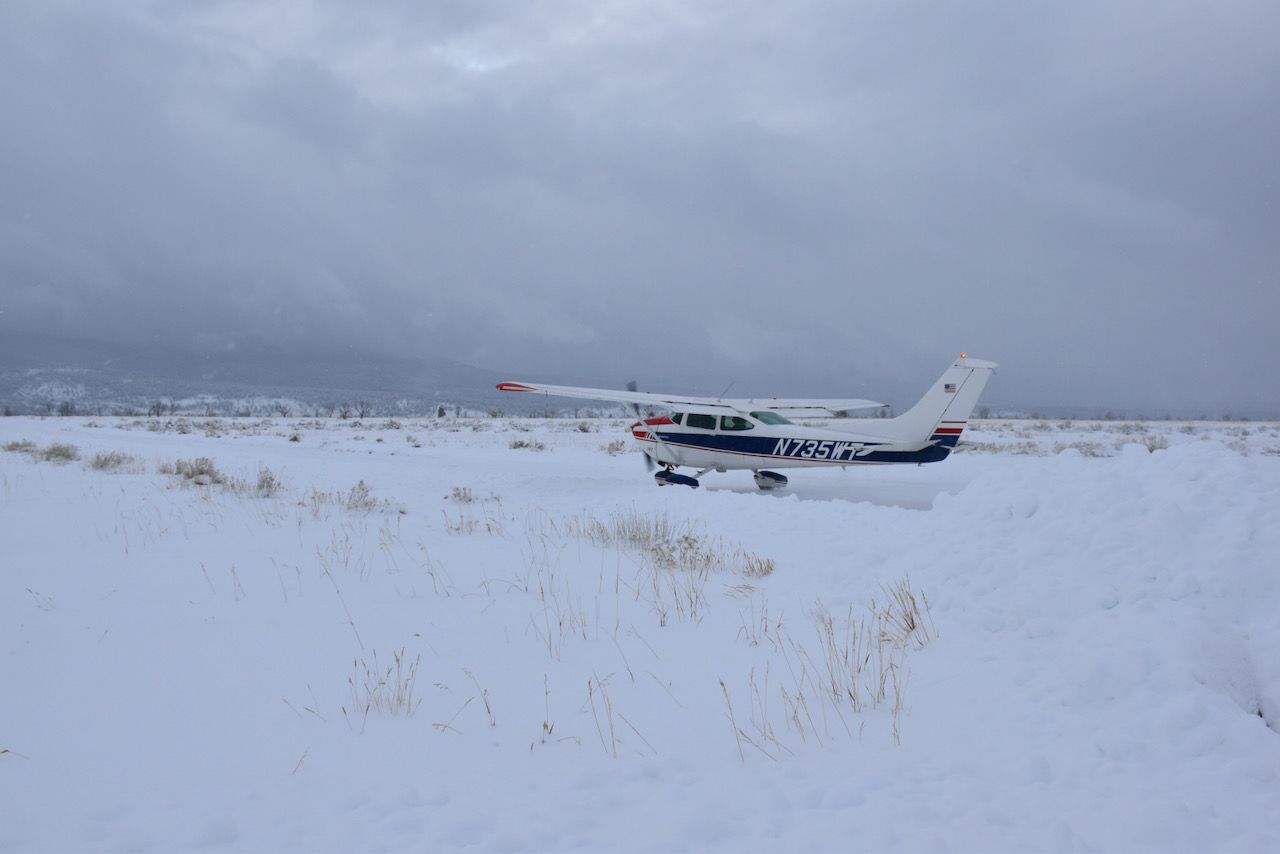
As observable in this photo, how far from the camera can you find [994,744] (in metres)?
3.63

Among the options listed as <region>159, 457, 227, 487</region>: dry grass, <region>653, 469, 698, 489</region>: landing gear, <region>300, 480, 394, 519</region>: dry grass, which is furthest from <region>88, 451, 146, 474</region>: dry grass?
<region>653, 469, 698, 489</region>: landing gear

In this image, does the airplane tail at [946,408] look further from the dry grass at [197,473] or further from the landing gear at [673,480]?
the dry grass at [197,473]

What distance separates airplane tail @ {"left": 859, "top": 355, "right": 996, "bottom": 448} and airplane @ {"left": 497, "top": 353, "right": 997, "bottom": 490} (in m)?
0.02

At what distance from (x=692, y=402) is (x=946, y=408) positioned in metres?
6.14

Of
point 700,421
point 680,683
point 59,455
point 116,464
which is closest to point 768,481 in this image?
point 700,421

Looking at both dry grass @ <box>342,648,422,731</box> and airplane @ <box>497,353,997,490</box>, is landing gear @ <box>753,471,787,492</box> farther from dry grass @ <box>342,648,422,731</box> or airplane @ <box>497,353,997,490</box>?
dry grass @ <box>342,648,422,731</box>

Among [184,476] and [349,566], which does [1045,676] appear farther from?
[184,476]

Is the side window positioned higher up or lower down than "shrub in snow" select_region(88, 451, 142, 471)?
higher up

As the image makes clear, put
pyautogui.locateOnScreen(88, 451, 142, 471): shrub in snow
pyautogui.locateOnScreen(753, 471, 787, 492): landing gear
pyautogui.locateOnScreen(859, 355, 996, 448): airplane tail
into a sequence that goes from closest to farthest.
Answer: pyautogui.locateOnScreen(859, 355, 996, 448): airplane tail < pyautogui.locateOnScreen(88, 451, 142, 471): shrub in snow < pyautogui.locateOnScreen(753, 471, 787, 492): landing gear

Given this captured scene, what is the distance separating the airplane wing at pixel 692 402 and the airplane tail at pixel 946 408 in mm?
1775

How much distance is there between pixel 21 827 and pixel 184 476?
1373cm

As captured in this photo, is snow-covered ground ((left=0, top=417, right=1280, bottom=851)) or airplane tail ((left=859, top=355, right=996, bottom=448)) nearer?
snow-covered ground ((left=0, top=417, right=1280, bottom=851))

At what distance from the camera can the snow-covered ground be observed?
2977mm

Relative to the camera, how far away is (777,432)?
16094mm
